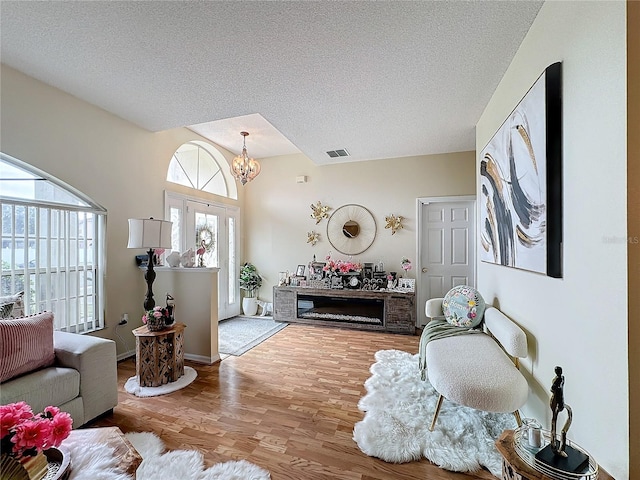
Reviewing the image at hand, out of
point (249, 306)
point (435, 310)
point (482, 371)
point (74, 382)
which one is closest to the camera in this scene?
point (482, 371)

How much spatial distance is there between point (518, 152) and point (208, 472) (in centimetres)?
273

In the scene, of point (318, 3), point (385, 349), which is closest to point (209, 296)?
point (385, 349)

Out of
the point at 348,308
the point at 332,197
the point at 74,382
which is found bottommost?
the point at 348,308

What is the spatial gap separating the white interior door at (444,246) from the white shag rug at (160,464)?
3623 mm

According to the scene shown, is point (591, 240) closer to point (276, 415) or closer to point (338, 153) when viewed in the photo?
point (276, 415)

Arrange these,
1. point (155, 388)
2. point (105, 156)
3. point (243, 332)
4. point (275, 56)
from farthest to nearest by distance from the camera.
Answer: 1. point (243, 332)
2. point (105, 156)
3. point (155, 388)
4. point (275, 56)

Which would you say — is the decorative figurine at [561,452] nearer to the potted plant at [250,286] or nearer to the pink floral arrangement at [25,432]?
the pink floral arrangement at [25,432]

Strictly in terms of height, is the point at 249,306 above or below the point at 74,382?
below

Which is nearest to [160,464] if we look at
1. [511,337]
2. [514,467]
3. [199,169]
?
[514,467]

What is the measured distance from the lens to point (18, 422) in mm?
923

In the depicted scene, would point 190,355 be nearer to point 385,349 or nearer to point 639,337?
point 385,349

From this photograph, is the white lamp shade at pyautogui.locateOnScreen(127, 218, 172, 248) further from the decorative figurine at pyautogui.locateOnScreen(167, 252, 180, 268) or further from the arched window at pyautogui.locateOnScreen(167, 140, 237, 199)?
the arched window at pyautogui.locateOnScreen(167, 140, 237, 199)

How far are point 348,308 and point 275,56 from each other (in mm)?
3607

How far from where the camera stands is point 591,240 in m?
1.21
